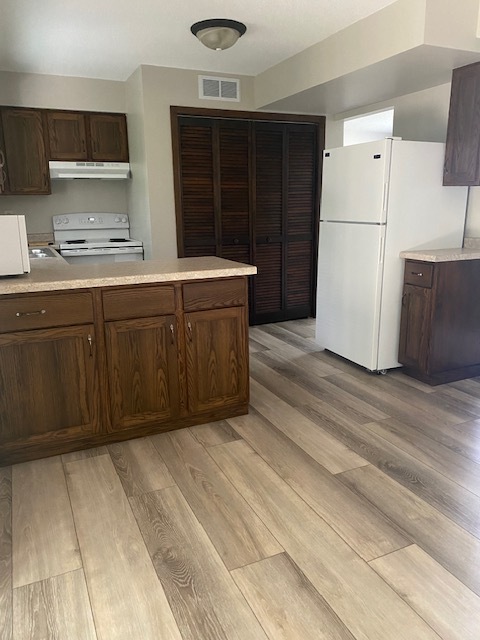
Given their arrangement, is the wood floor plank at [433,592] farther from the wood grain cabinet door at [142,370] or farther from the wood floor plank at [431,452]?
the wood grain cabinet door at [142,370]

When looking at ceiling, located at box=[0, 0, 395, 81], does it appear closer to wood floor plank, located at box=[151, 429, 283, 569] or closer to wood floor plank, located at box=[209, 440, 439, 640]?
wood floor plank, located at box=[151, 429, 283, 569]

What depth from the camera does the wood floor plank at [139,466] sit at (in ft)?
7.25

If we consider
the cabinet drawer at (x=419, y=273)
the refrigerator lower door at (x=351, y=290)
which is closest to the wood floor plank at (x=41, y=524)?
the refrigerator lower door at (x=351, y=290)

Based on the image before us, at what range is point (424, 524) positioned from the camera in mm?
1904

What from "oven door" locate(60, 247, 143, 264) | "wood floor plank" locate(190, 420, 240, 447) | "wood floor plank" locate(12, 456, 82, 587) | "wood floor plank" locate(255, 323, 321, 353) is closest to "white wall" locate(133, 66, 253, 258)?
"oven door" locate(60, 247, 143, 264)

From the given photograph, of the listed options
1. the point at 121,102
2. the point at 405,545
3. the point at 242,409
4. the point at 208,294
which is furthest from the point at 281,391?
the point at 121,102

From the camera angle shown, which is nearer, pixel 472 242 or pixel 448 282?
pixel 448 282

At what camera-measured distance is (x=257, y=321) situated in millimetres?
5008

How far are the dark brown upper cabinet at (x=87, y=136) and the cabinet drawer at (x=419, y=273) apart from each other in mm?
2838

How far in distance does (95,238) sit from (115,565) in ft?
11.9

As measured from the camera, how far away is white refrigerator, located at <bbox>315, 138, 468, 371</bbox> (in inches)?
129

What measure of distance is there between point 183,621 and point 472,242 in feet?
10.6

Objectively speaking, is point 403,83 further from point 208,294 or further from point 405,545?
point 405,545

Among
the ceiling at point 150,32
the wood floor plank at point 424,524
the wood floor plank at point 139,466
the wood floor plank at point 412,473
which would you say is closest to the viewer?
the wood floor plank at point 424,524
